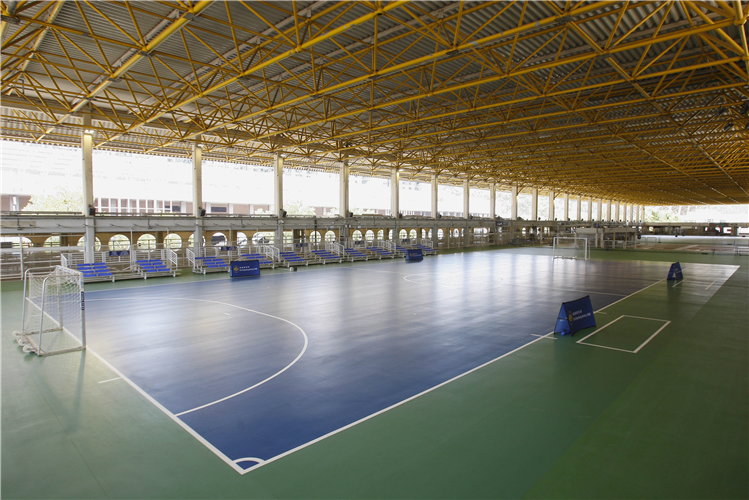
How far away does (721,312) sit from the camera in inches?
627

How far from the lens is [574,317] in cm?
1297

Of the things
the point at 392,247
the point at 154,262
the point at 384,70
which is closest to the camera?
the point at 384,70

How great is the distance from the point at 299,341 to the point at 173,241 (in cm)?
2301

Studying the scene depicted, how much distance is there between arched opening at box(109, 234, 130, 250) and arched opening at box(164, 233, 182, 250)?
2547 mm

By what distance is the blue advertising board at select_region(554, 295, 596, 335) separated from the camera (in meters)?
12.7

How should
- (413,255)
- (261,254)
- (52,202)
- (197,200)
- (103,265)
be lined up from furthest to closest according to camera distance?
1. (52,202)
2. (413,255)
3. (261,254)
4. (197,200)
5. (103,265)

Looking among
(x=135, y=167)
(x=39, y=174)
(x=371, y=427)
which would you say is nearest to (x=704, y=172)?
(x=371, y=427)

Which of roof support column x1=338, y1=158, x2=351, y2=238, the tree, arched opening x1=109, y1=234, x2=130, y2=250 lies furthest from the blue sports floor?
the tree

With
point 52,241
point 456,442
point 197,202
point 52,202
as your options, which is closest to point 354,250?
point 197,202

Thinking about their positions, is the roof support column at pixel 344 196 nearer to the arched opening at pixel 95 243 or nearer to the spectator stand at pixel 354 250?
the spectator stand at pixel 354 250

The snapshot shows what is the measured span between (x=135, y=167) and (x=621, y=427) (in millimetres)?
52064

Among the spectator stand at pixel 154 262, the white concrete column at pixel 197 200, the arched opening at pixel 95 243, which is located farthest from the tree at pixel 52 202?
the spectator stand at pixel 154 262

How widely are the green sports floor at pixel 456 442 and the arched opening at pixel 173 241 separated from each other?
20987 mm

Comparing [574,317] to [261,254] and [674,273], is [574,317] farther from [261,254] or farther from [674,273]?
[261,254]
